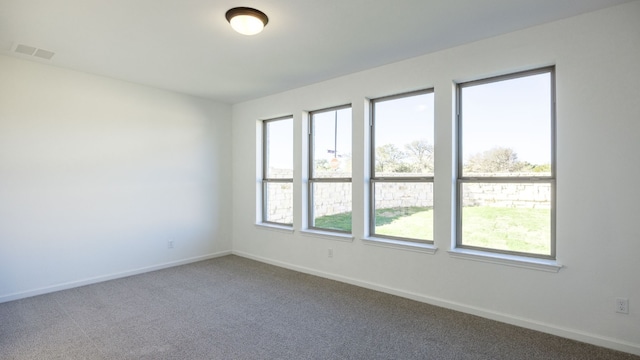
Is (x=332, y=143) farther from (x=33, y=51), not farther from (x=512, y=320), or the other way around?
(x=33, y=51)

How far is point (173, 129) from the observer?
4914 millimetres

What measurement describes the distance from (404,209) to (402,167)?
50 centimetres

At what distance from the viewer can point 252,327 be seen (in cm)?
286

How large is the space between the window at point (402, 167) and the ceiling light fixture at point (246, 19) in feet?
6.17

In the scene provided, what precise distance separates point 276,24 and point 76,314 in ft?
11.1

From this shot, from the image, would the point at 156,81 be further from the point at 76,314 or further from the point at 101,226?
the point at 76,314

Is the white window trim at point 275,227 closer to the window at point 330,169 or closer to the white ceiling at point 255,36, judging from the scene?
the window at point 330,169

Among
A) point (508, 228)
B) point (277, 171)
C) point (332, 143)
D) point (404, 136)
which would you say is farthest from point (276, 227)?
point (508, 228)

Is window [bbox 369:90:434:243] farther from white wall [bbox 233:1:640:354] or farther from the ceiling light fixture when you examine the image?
the ceiling light fixture

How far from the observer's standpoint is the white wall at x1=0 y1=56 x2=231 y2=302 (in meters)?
3.55

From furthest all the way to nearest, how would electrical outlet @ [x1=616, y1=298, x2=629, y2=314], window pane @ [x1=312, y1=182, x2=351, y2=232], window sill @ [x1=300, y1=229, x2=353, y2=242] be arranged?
1. window pane @ [x1=312, y1=182, x2=351, y2=232]
2. window sill @ [x1=300, y1=229, x2=353, y2=242]
3. electrical outlet @ [x1=616, y1=298, x2=629, y2=314]

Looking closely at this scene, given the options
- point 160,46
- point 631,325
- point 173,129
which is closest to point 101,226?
point 173,129

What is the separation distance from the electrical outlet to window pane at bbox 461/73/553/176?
1114 millimetres

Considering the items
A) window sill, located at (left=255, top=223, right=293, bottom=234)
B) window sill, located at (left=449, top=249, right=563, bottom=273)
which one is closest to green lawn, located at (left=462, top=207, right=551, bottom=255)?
window sill, located at (left=449, top=249, right=563, bottom=273)
